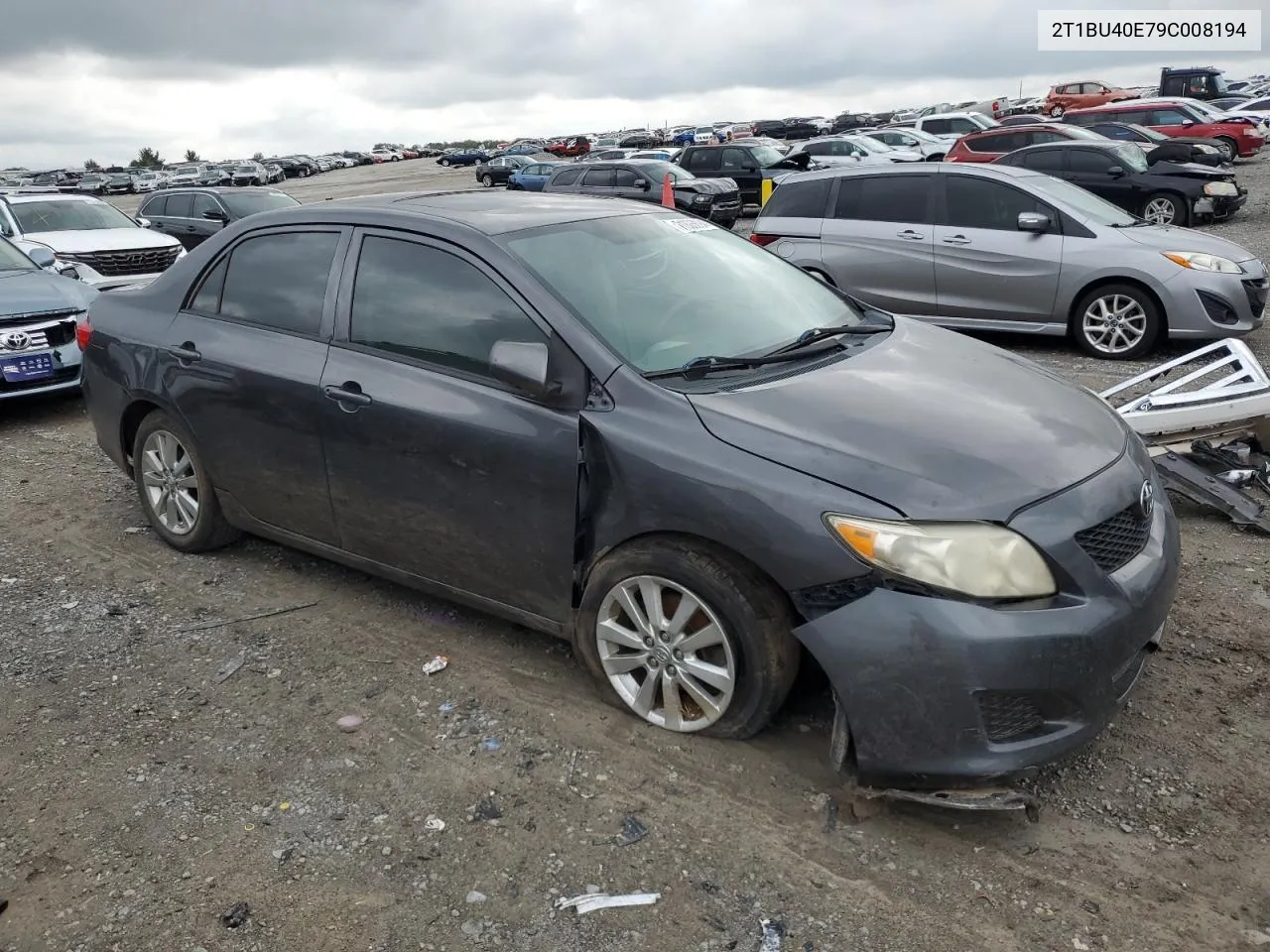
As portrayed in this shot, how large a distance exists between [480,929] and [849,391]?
1938mm

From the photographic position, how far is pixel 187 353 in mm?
4488

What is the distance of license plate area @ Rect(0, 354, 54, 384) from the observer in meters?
7.34

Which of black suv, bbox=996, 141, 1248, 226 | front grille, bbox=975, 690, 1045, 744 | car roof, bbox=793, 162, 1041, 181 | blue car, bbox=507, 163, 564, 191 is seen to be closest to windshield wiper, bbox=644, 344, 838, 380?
front grille, bbox=975, 690, 1045, 744

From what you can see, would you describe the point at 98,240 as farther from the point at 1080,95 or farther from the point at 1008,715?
the point at 1080,95

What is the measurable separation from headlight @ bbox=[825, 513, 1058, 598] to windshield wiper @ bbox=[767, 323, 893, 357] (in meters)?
1.06

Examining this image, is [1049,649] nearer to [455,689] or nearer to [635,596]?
[635,596]

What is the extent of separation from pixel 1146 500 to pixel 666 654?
5.23 ft

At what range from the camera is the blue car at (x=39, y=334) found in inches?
291

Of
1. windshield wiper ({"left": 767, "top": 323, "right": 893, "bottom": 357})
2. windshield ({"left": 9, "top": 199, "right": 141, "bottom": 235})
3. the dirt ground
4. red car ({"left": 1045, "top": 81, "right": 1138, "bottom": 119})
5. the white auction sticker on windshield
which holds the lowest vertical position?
the dirt ground

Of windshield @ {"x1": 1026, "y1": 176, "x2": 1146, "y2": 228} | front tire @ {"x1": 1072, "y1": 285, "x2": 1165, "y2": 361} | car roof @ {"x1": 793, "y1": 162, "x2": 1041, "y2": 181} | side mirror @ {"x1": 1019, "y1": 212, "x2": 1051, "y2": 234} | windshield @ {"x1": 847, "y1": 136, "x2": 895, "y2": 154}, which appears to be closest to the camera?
front tire @ {"x1": 1072, "y1": 285, "x2": 1165, "y2": 361}

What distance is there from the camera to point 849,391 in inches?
130

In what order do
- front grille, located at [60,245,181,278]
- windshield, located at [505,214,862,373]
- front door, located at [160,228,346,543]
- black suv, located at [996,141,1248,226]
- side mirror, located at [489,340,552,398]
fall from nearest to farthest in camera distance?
side mirror, located at [489,340,552,398] → windshield, located at [505,214,862,373] → front door, located at [160,228,346,543] → front grille, located at [60,245,181,278] → black suv, located at [996,141,1248,226]

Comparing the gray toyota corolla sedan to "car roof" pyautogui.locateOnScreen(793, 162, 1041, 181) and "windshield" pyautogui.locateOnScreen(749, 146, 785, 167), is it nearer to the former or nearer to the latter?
"car roof" pyautogui.locateOnScreen(793, 162, 1041, 181)

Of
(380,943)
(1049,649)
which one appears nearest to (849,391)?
(1049,649)
